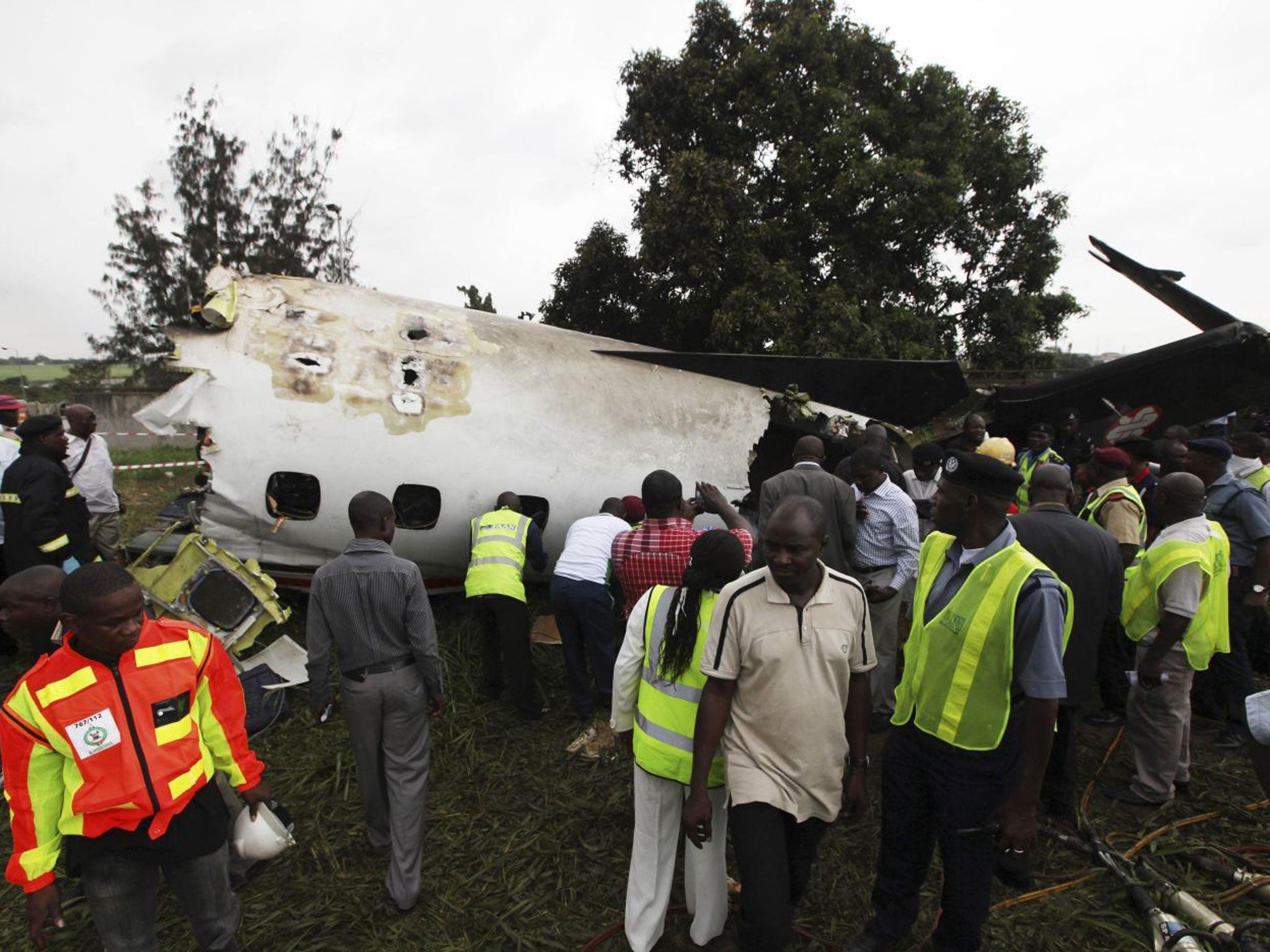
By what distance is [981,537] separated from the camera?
2967mm

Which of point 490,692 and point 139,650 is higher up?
point 139,650

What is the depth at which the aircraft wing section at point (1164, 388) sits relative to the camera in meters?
8.65

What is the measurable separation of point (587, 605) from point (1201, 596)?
4.27 m

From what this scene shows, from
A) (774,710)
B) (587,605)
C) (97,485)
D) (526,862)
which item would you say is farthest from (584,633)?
(97,485)

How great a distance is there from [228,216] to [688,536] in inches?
1399

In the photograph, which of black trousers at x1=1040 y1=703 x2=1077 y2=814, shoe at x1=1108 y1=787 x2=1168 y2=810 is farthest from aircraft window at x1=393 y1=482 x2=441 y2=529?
shoe at x1=1108 y1=787 x2=1168 y2=810

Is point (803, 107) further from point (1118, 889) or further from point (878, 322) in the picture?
point (1118, 889)

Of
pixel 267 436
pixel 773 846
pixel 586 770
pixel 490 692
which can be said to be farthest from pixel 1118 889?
pixel 267 436

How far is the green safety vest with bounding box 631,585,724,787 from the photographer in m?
3.19

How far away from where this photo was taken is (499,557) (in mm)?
5938

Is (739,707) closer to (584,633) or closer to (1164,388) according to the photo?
(584,633)

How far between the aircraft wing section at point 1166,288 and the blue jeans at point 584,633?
9408 mm

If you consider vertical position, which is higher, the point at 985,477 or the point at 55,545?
the point at 985,477

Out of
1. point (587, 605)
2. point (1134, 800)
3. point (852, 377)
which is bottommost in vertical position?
point (1134, 800)
